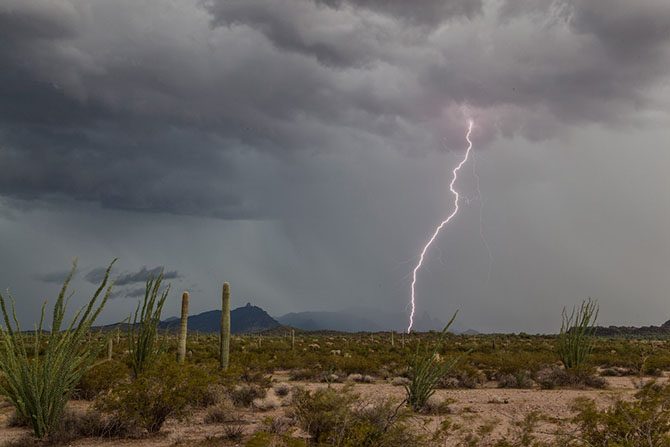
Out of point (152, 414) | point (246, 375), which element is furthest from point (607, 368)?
point (152, 414)

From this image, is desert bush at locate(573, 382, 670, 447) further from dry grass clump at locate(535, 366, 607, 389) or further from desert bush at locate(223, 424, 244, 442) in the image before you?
dry grass clump at locate(535, 366, 607, 389)

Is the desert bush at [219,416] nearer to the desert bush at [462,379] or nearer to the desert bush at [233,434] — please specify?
the desert bush at [233,434]

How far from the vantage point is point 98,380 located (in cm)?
1416

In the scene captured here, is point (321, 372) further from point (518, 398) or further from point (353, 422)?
point (353, 422)

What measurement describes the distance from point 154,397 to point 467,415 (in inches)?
233

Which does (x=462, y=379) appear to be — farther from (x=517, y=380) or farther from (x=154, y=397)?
(x=154, y=397)

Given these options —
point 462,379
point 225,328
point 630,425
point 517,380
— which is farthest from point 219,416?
point 517,380

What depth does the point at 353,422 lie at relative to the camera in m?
8.02

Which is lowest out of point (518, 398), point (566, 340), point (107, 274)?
point (518, 398)

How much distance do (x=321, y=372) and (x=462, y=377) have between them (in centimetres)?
560

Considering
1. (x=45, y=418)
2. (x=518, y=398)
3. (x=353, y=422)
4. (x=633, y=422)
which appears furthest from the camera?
(x=518, y=398)

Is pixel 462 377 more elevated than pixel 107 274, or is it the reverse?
pixel 107 274

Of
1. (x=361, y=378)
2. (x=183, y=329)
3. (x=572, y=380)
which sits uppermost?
(x=183, y=329)

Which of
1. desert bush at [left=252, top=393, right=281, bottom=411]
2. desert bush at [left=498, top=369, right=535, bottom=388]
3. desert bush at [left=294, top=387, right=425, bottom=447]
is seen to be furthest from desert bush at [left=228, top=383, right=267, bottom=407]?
desert bush at [left=498, top=369, right=535, bottom=388]
